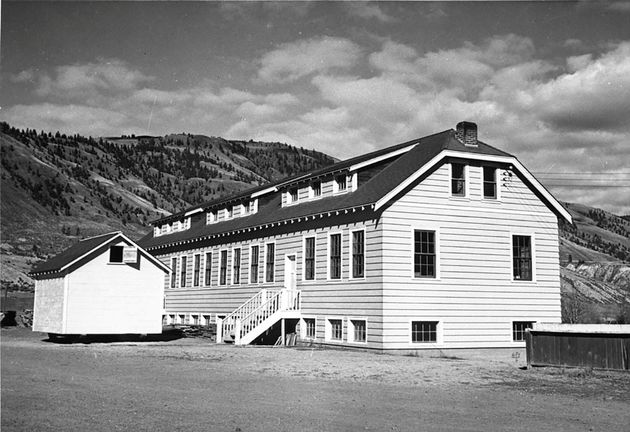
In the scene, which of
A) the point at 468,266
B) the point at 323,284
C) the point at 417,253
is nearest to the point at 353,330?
the point at 323,284

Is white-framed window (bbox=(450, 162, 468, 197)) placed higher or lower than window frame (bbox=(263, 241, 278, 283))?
higher

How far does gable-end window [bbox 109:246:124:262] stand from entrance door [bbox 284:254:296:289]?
6947 mm

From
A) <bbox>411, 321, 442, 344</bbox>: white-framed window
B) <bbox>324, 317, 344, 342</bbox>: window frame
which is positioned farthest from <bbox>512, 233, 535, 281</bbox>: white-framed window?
<bbox>324, 317, 344, 342</bbox>: window frame

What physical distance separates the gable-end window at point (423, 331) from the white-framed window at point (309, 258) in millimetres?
4942

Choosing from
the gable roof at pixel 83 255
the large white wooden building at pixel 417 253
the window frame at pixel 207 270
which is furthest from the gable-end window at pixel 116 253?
Result: the window frame at pixel 207 270

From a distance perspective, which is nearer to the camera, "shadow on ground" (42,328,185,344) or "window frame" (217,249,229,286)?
"shadow on ground" (42,328,185,344)

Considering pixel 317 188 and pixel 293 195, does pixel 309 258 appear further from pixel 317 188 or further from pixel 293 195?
pixel 293 195

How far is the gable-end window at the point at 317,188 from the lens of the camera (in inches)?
1141

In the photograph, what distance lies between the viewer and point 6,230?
80.9 m

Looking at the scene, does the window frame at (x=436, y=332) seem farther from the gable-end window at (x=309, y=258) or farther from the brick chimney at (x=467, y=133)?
the brick chimney at (x=467, y=133)

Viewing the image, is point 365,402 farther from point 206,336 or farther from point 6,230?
point 6,230

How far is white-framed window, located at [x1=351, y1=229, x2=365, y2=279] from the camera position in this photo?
24984 mm

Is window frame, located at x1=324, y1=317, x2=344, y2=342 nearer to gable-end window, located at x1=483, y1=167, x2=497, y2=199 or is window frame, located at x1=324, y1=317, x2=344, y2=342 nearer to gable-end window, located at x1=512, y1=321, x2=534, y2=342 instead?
gable-end window, located at x1=512, y1=321, x2=534, y2=342

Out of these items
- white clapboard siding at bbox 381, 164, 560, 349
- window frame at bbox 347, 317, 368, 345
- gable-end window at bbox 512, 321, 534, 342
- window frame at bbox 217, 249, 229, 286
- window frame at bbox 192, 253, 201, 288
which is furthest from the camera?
window frame at bbox 192, 253, 201, 288
